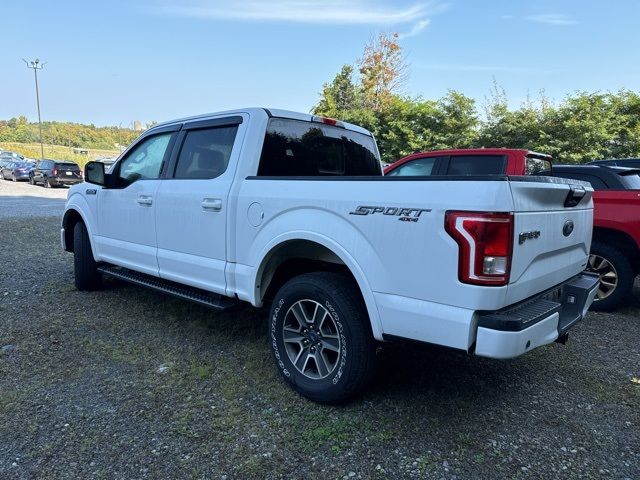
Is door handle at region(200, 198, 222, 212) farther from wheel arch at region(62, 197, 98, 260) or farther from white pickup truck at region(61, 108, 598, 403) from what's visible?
wheel arch at region(62, 197, 98, 260)

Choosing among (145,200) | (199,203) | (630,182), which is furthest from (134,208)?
(630,182)

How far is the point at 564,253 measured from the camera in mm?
2977

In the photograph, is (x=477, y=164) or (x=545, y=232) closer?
(x=545, y=232)

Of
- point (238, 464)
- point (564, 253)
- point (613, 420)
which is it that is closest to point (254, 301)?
point (238, 464)

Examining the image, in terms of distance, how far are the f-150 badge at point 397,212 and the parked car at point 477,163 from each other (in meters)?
4.37

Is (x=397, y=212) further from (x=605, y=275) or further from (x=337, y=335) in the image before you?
(x=605, y=275)

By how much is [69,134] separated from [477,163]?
101 metres

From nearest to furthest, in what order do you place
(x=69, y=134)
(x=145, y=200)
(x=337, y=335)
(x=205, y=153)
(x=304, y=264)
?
(x=337, y=335) < (x=304, y=264) < (x=205, y=153) < (x=145, y=200) < (x=69, y=134)

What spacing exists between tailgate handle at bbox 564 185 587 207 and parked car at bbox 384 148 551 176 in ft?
11.3

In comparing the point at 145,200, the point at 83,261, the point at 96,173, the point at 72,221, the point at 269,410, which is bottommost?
the point at 269,410

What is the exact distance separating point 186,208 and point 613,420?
3.43 m

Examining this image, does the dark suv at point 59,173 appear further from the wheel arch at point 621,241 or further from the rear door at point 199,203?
the wheel arch at point 621,241

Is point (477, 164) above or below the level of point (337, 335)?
above

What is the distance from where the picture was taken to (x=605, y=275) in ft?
16.8
